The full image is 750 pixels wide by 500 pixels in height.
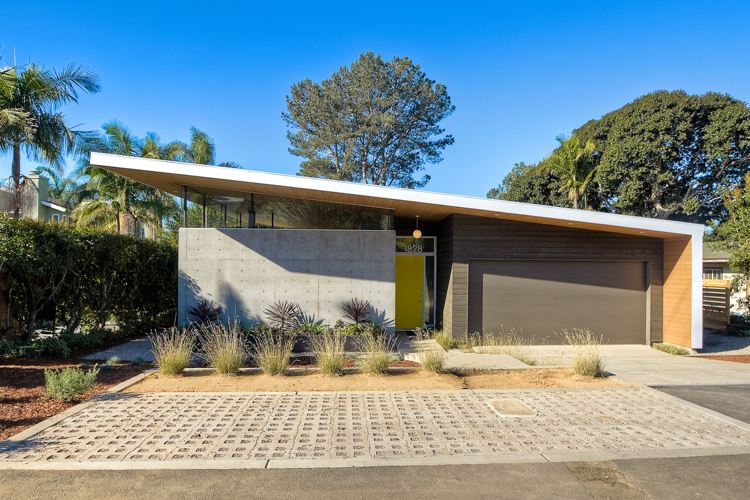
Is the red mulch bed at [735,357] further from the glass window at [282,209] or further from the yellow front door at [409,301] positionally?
the glass window at [282,209]

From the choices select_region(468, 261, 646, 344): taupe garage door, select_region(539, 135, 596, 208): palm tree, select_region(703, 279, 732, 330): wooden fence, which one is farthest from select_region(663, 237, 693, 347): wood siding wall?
select_region(539, 135, 596, 208): palm tree

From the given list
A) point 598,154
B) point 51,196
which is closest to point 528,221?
point 598,154

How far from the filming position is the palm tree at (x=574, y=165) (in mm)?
25141

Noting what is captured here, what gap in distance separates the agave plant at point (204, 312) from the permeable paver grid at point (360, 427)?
406 centimetres

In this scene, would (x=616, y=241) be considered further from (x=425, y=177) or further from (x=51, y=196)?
(x=51, y=196)

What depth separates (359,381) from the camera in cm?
716

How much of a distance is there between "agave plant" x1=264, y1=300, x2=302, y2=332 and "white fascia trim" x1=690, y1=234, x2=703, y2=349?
8.92 metres

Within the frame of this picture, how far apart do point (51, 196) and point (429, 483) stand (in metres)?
42.1

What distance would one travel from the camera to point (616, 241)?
11320 mm

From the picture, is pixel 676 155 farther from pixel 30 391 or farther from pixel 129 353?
pixel 30 391

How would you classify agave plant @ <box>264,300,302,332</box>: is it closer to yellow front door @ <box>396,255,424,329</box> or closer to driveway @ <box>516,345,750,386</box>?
yellow front door @ <box>396,255,424,329</box>

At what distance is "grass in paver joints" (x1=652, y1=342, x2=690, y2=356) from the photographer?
1041 centimetres

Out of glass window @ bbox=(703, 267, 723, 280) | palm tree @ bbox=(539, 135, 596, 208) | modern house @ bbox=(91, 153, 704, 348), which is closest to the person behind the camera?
modern house @ bbox=(91, 153, 704, 348)

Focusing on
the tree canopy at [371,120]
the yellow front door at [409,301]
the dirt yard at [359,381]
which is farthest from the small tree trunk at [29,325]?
the tree canopy at [371,120]
